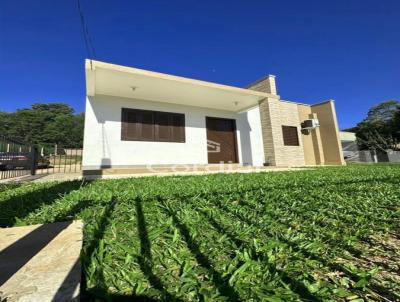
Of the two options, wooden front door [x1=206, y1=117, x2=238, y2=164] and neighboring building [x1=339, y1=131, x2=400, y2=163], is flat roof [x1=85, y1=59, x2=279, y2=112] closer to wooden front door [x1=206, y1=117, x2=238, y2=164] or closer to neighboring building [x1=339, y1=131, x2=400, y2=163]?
wooden front door [x1=206, y1=117, x2=238, y2=164]

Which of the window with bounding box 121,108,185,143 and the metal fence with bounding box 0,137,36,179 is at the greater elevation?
the window with bounding box 121,108,185,143

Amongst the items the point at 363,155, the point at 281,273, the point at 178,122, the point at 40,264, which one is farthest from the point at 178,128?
the point at 363,155

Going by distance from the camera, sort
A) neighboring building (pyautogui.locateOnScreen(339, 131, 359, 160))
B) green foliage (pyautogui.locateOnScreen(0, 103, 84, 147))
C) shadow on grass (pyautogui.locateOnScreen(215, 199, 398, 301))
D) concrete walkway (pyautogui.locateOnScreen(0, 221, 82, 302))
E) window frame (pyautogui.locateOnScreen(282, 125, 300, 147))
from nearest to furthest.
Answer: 1. concrete walkway (pyautogui.locateOnScreen(0, 221, 82, 302))
2. shadow on grass (pyautogui.locateOnScreen(215, 199, 398, 301))
3. window frame (pyautogui.locateOnScreen(282, 125, 300, 147))
4. neighboring building (pyautogui.locateOnScreen(339, 131, 359, 160))
5. green foliage (pyautogui.locateOnScreen(0, 103, 84, 147))

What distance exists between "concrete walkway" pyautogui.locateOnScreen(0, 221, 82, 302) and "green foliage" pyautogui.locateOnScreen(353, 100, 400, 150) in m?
35.1

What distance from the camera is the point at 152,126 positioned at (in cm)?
838

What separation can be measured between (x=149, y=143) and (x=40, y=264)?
7253mm

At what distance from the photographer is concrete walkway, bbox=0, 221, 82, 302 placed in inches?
32.4

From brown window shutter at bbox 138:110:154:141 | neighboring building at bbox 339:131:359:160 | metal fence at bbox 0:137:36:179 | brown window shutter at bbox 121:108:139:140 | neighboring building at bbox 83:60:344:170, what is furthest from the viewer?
neighboring building at bbox 339:131:359:160

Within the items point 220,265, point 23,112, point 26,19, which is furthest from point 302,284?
point 23,112

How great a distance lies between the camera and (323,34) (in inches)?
540

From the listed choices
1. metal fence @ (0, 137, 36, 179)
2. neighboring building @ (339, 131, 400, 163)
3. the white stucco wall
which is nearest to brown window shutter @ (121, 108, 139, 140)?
the white stucco wall

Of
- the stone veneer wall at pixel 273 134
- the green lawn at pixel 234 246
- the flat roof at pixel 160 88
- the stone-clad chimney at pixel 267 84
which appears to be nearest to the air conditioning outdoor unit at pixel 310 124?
the stone veneer wall at pixel 273 134

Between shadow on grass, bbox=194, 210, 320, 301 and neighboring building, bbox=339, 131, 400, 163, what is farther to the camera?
neighboring building, bbox=339, 131, 400, 163

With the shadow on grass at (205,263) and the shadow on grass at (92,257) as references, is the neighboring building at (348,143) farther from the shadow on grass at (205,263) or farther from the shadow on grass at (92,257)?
the shadow on grass at (92,257)
